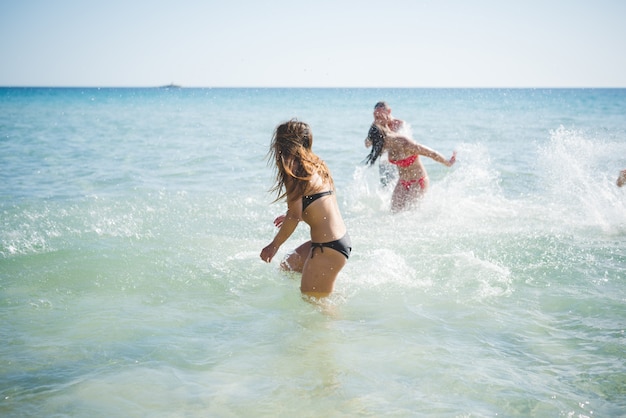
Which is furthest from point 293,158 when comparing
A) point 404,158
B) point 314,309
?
point 404,158

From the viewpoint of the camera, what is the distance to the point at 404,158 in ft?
25.5

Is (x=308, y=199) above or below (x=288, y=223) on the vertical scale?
above

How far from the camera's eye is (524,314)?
4.43 metres

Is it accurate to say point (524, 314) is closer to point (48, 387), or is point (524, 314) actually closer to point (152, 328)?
point (152, 328)

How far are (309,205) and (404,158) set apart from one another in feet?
13.7

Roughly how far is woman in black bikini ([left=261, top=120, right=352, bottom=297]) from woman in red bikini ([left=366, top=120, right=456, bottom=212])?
3.69 m

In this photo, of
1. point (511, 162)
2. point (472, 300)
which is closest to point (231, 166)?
point (511, 162)

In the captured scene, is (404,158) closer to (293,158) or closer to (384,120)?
(384,120)

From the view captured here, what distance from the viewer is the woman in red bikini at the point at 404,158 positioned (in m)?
7.55

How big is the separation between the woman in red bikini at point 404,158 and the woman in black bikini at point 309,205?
3692 mm

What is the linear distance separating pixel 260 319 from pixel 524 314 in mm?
2405

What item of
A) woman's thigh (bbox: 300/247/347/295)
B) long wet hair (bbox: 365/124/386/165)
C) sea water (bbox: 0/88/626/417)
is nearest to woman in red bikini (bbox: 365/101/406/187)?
long wet hair (bbox: 365/124/386/165)

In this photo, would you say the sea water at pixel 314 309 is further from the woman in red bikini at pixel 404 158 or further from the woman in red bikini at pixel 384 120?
the woman in red bikini at pixel 384 120

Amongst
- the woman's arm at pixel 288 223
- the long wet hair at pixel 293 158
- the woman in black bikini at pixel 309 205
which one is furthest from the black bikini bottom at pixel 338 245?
the long wet hair at pixel 293 158
